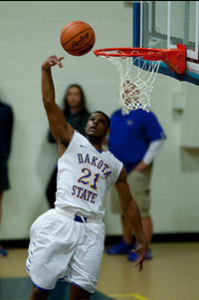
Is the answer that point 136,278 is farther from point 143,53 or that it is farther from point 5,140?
point 143,53

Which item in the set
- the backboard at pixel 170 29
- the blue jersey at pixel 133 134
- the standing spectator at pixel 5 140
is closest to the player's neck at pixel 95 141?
the backboard at pixel 170 29

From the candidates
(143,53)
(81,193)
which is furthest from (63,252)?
(143,53)

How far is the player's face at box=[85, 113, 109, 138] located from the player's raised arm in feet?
0.55

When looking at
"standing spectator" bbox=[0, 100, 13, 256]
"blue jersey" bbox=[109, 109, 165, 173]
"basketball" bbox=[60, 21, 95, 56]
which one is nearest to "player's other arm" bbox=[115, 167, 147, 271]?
"basketball" bbox=[60, 21, 95, 56]

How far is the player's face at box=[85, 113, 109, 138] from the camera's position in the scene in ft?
13.8

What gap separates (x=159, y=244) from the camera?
6824 mm

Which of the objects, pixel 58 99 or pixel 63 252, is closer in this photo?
pixel 63 252

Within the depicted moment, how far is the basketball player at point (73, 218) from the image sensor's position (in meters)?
3.82

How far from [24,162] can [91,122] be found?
2498mm

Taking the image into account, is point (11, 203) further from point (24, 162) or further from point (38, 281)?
point (38, 281)

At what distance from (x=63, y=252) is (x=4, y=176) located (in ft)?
8.79

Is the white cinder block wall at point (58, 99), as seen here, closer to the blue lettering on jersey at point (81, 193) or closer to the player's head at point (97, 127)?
the player's head at point (97, 127)

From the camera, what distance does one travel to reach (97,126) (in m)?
4.22

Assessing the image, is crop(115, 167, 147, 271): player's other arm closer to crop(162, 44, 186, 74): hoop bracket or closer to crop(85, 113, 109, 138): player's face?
crop(85, 113, 109, 138): player's face
